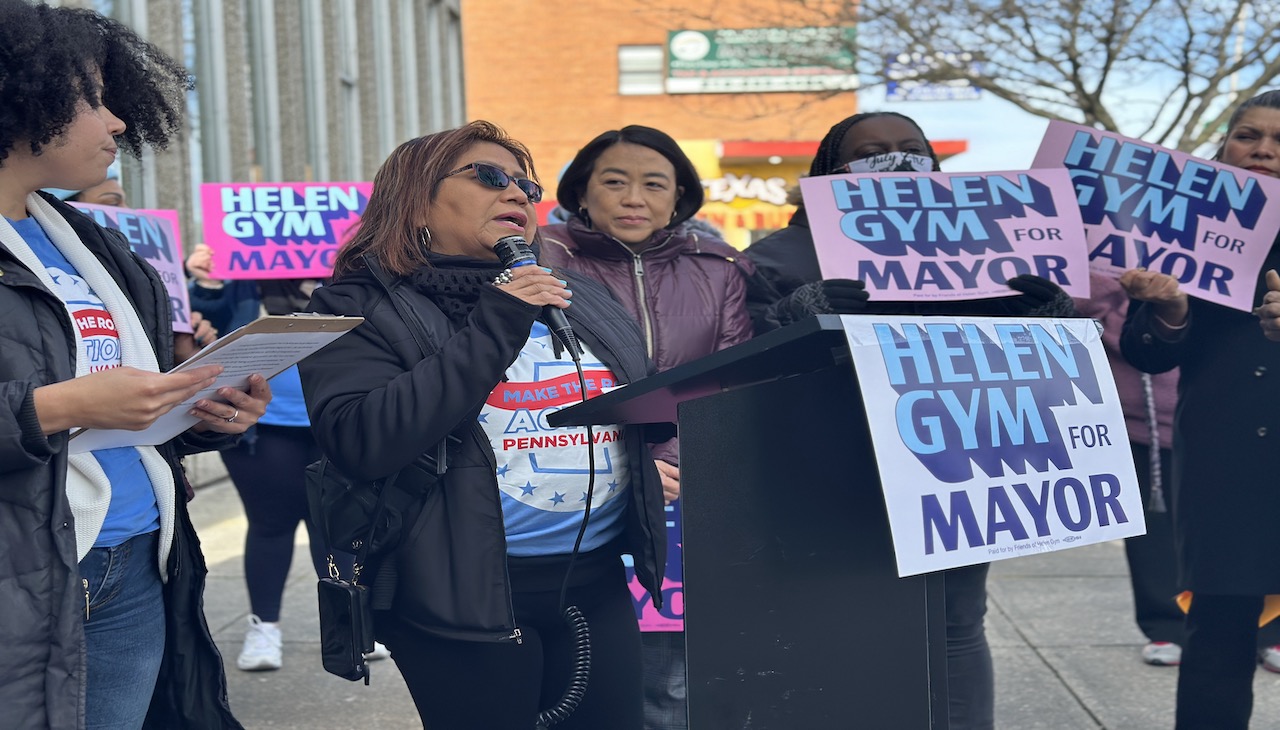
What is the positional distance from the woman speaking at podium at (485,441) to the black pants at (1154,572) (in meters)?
3.29

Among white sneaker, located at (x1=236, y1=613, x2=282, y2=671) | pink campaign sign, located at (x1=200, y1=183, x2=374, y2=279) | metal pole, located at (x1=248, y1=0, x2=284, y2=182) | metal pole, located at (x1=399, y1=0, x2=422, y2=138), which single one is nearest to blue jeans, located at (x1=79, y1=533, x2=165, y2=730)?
white sneaker, located at (x1=236, y1=613, x2=282, y2=671)

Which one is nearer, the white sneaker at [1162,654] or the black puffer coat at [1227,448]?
the black puffer coat at [1227,448]

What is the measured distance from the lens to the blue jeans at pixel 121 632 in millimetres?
2277

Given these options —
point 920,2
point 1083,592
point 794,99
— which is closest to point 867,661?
point 1083,592

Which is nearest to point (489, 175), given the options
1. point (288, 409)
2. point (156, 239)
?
point (156, 239)

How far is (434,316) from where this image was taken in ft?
8.41

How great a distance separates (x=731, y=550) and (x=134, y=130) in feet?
5.07

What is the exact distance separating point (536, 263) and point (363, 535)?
0.63m

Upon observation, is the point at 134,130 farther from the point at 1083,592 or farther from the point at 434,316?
the point at 1083,592

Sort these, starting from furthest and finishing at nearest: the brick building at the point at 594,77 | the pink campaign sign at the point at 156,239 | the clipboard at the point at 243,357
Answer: the brick building at the point at 594,77 → the pink campaign sign at the point at 156,239 → the clipboard at the point at 243,357

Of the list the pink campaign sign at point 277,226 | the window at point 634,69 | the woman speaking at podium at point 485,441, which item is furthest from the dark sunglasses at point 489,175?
the window at point 634,69

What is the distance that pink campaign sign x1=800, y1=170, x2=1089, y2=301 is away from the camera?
3143mm

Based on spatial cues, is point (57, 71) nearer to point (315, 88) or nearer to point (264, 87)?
point (264, 87)

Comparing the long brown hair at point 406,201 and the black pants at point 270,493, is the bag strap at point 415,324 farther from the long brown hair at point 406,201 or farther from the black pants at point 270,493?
the black pants at point 270,493
